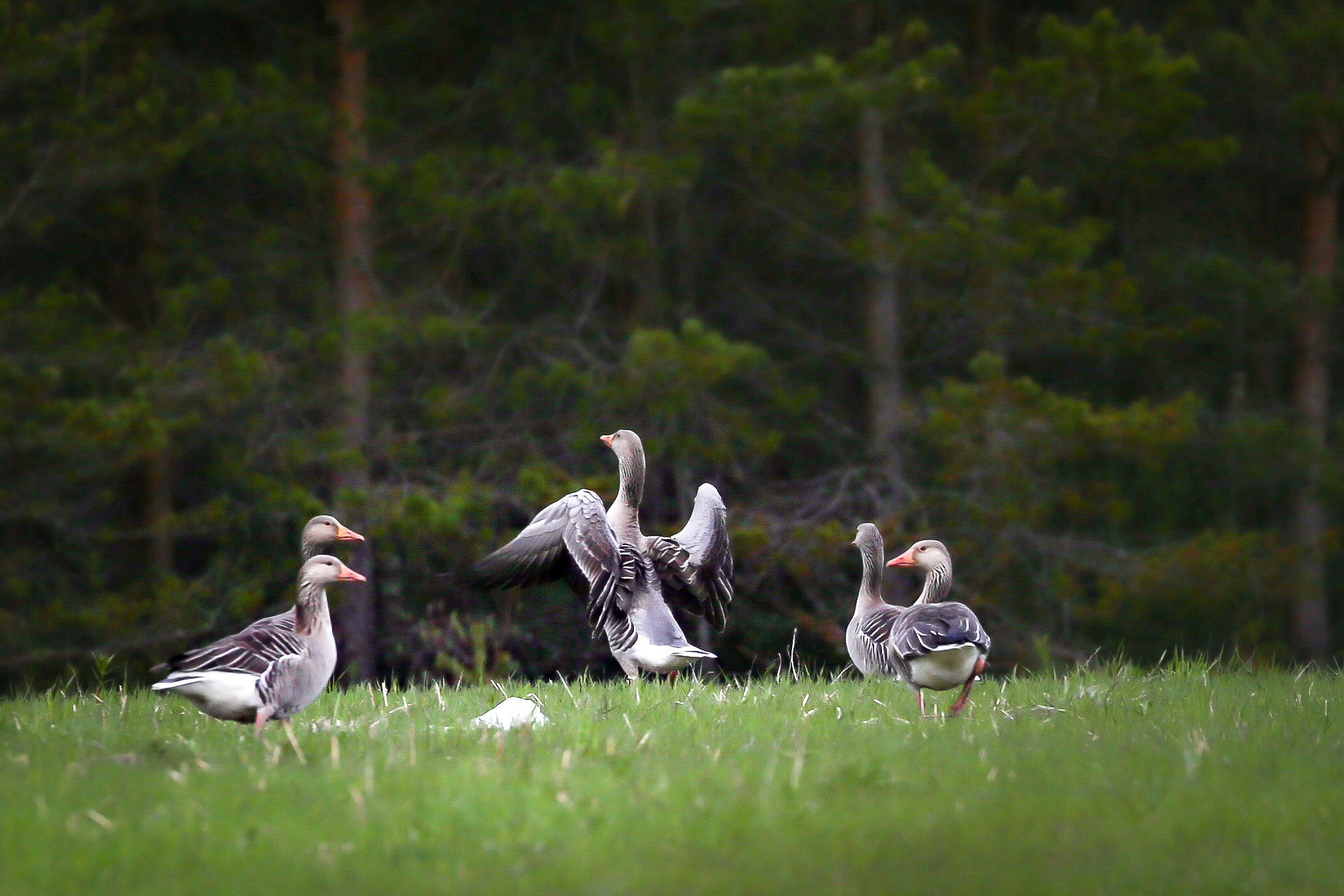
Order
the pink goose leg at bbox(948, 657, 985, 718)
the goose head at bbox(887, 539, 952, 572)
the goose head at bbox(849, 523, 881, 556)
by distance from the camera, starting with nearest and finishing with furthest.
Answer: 1. the pink goose leg at bbox(948, 657, 985, 718)
2. the goose head at bbox(887, 539, 952, 572)
3. the goose head at bbox(849, 523, 881, 556)

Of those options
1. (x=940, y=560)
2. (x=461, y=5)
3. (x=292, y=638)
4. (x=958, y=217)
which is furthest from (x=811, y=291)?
(x=292, y=638)

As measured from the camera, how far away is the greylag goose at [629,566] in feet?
26.9

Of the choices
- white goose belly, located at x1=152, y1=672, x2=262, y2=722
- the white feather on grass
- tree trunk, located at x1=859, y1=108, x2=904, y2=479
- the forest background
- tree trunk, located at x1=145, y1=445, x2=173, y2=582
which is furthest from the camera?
tree trunk, located at x1=859, y1=108, x2=904, y2=479

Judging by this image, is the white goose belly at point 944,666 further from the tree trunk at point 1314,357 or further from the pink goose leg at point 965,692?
the tree trunk at point 1314,357

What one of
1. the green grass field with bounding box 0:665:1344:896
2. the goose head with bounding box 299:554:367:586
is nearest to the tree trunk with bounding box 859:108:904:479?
the green grass field with bounding box 0:665:1344:896


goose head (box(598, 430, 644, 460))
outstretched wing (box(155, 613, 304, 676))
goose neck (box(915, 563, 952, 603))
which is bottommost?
goose neck (box(915, 563, 952, 603))

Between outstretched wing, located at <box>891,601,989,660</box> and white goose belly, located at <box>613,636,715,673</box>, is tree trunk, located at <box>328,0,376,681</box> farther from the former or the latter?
outstretched wing, located at <box>891,601,989,660</box>

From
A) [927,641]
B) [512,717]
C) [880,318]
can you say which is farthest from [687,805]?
[880,318]

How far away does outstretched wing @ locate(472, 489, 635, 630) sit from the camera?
8.21 m

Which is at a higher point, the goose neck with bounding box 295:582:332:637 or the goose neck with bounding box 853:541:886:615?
the goose neck with bounding box 295:582:332:637

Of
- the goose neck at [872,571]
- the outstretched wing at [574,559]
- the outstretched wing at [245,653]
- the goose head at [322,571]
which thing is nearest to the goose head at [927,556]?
the goose neck at [872,571]

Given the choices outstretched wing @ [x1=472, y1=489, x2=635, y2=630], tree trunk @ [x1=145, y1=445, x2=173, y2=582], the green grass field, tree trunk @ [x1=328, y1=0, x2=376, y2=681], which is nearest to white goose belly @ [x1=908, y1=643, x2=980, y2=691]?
the green grass field

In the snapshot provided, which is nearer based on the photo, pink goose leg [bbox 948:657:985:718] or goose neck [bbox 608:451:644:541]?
pink goose leg [bbox 948:657:985:718]

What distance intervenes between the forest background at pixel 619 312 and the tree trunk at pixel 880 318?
0.16 feet
